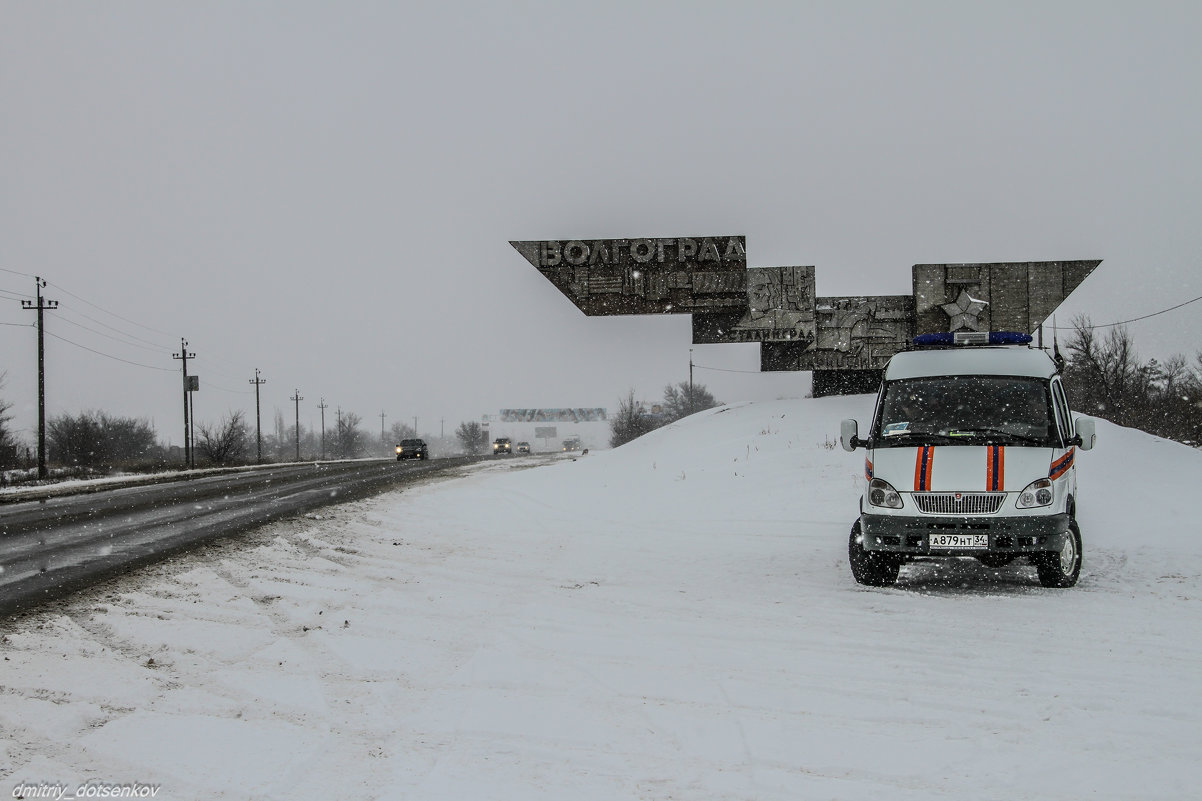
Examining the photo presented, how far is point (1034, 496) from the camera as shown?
24.8ft

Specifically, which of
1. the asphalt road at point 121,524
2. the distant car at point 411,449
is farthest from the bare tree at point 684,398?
the asphalt road at point 121,524

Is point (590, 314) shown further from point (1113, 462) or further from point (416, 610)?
point (416, 610)

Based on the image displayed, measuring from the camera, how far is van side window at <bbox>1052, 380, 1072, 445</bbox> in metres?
8.21

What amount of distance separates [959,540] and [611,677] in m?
4.21

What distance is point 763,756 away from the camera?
153 inches

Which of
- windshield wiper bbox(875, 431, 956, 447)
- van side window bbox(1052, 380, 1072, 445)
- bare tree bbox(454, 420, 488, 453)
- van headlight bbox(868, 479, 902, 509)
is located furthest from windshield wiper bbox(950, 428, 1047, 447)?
bare tree bbox(454, 420, 488, 453)

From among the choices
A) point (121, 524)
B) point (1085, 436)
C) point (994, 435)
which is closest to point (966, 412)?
point (994, 435)

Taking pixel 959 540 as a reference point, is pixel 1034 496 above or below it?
above

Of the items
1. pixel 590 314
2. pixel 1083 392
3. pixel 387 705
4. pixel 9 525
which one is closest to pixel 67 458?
pixel 590 314

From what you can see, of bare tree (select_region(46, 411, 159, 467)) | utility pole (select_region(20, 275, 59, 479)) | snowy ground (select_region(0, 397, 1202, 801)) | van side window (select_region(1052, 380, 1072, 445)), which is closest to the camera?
→ snowy ground (select_region(0, 397, 1202, 801))

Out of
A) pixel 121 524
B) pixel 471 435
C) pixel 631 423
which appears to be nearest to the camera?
pixel 121 524

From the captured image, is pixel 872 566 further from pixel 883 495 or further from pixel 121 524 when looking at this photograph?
pixel 121 524

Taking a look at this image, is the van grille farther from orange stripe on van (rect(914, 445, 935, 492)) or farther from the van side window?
the van side window

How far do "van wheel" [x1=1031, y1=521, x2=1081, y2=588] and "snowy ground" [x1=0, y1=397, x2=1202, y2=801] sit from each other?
15cm
